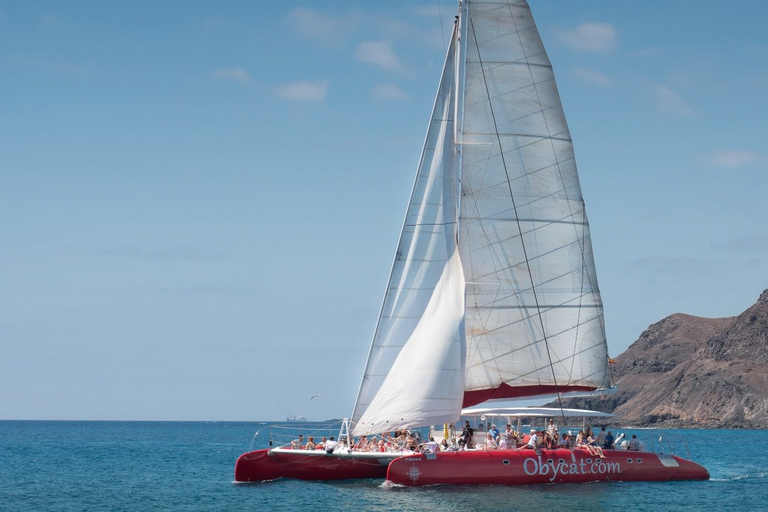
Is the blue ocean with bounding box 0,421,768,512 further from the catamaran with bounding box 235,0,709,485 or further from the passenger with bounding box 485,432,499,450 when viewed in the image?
the passenger with bounding box 485,432,499,450

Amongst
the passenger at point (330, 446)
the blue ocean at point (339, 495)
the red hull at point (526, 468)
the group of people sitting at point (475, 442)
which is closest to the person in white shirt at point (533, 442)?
the group of people sitting at point (475, 442)

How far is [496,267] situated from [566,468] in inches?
313

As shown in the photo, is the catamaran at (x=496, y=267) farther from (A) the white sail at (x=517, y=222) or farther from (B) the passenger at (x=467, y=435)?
(B) the passenger at (x=467, y=435)

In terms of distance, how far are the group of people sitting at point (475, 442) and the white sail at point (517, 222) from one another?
2.55 m

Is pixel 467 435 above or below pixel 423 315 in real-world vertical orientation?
below

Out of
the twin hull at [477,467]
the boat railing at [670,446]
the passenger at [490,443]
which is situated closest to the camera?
the twin hull at [477,467]

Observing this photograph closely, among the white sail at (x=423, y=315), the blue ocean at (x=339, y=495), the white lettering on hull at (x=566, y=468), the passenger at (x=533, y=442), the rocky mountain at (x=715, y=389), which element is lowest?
the blue ocean at (x=339, y=495)

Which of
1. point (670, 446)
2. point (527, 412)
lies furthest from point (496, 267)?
point (670, 446)

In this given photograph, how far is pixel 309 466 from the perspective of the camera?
36562 millimetres

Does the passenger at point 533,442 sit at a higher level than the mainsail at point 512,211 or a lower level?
lower

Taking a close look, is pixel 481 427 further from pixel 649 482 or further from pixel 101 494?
pixel 101 494

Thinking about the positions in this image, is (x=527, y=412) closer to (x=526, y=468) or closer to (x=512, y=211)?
(x=526, y=468)

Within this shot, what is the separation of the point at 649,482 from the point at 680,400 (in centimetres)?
14788

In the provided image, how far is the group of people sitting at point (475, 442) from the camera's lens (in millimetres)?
35000
